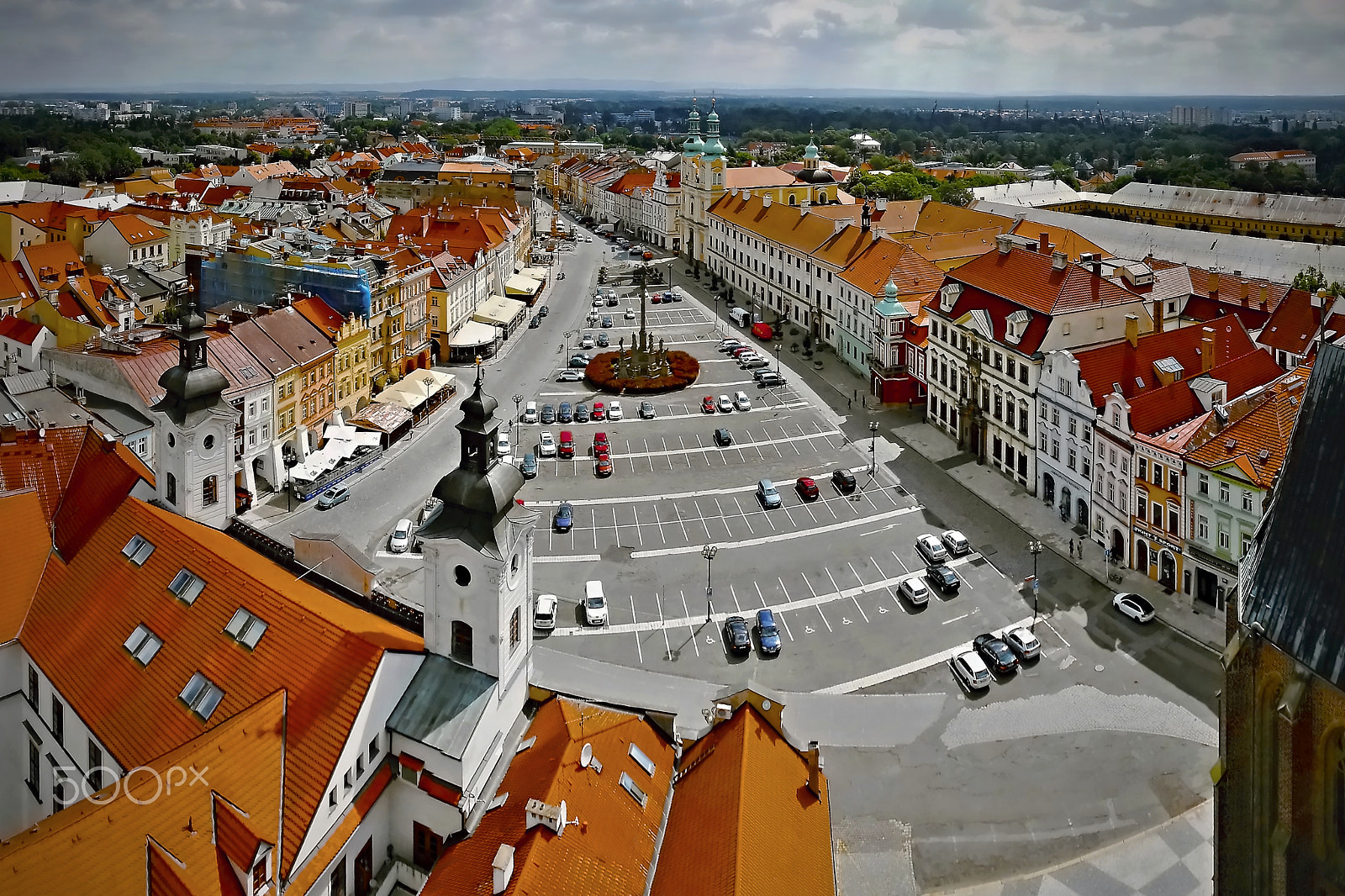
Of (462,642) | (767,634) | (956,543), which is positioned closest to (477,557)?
(462,642)

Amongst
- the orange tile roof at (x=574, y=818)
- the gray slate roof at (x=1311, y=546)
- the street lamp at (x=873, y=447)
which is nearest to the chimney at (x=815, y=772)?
the orange tile roof at (x=574, y=818)

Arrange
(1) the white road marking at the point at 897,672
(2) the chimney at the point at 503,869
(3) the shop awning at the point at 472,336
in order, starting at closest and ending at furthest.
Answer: (2) the chimney at the point at 503,869 → (1) the white road marking at the point at 897,672 → (3) the shop awning at the point at 472,336

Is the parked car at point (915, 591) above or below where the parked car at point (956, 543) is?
below

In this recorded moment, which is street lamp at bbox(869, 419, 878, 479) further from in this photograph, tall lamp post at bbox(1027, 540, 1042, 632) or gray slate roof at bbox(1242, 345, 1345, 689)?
gray slate roof at bbox(1242, 345, 1345, 689)

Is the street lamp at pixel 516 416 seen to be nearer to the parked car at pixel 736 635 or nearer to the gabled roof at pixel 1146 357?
the parked car at pixel 736 635

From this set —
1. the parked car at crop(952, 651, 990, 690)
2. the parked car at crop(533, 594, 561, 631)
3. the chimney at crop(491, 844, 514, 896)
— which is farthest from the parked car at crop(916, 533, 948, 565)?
the chimney at crop(491, 844, 514, 896)

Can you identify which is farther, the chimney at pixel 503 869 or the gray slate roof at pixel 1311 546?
the chimney at pixel 503 869

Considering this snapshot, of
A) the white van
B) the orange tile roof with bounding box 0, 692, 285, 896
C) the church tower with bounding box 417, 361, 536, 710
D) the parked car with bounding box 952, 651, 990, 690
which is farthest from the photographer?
the white van
